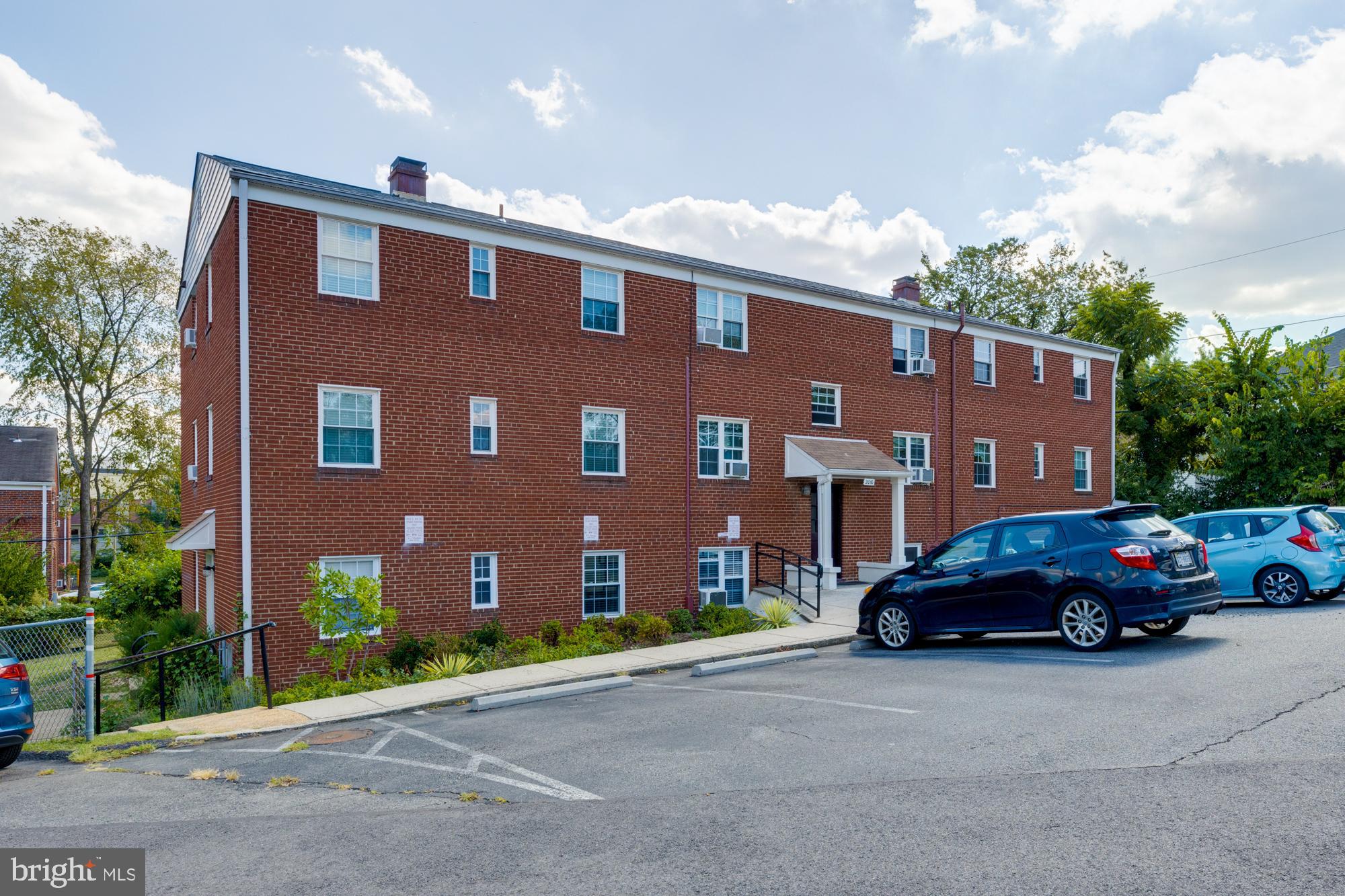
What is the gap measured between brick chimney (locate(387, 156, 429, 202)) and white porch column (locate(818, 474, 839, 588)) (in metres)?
10.4

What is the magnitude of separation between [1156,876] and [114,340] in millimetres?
45295

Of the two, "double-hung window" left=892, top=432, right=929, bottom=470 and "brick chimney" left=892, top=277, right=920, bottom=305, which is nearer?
"double-hung window" left=892, top=432, right=929, bottom=470

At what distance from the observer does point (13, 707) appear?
8469mm

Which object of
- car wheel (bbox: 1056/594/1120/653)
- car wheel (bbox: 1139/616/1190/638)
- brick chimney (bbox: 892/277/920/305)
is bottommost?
car wheel (bbox: 1139/616/1190/638)

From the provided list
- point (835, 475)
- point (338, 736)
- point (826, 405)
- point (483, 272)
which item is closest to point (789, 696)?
point (338, 736)

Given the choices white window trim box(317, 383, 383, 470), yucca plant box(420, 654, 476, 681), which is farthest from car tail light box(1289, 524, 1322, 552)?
white window trim box(317, 383, 383, 470)

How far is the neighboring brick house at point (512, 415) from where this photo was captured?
15.6 meters

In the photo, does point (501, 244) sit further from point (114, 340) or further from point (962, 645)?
point (114, 340)

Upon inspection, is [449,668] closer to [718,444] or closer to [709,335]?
[718,444]

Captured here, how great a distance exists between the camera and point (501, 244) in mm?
17875

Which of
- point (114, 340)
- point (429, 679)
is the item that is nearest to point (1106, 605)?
point (429, 679)

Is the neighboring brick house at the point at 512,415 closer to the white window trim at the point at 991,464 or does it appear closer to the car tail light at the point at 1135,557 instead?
the white window trim at the point at 991,464

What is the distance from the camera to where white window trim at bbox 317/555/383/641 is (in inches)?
603

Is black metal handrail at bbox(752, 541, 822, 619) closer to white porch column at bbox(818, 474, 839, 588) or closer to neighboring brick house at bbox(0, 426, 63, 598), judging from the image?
white porch column at bbox(818, 474, 839, 588)
